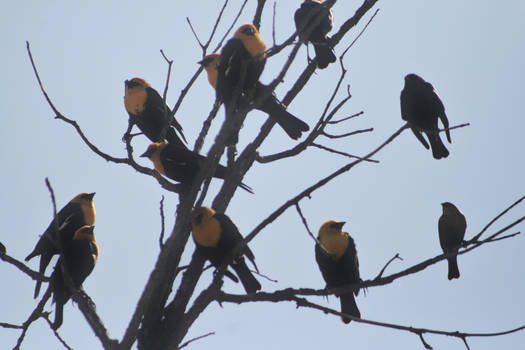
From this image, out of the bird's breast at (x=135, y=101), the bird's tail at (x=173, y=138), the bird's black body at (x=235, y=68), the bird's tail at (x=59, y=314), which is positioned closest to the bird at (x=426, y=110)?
the bird's black body at (x=235, y=68)

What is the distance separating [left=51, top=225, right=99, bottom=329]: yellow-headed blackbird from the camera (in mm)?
3838

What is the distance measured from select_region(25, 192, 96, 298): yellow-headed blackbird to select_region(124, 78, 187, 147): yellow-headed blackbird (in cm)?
87

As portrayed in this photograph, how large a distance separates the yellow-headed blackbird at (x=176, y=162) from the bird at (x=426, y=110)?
6.30 ft

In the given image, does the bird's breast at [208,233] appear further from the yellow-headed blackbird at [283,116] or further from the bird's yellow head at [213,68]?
the bird's yellow head at [213,68]

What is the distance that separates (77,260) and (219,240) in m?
1.26

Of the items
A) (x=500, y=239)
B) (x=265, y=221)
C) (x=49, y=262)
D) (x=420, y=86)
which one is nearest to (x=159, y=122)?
(x=49, y=262)

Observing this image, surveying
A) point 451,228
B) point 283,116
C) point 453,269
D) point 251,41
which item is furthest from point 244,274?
point 451,228

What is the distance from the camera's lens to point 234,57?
14.0 feet

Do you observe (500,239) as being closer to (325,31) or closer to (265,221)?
(265,221)

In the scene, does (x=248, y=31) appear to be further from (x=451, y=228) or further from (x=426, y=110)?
(x=451, y=228)

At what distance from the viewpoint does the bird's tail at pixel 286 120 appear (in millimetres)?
3955

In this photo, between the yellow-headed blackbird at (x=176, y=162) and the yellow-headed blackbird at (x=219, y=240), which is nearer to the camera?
the yellow-headed blackbird at (x=219, y=240)

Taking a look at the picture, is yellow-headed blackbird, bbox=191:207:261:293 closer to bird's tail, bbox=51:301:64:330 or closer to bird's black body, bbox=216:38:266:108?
bird's black body, bbox=216:38:266:108

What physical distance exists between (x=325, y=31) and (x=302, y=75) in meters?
2.68
